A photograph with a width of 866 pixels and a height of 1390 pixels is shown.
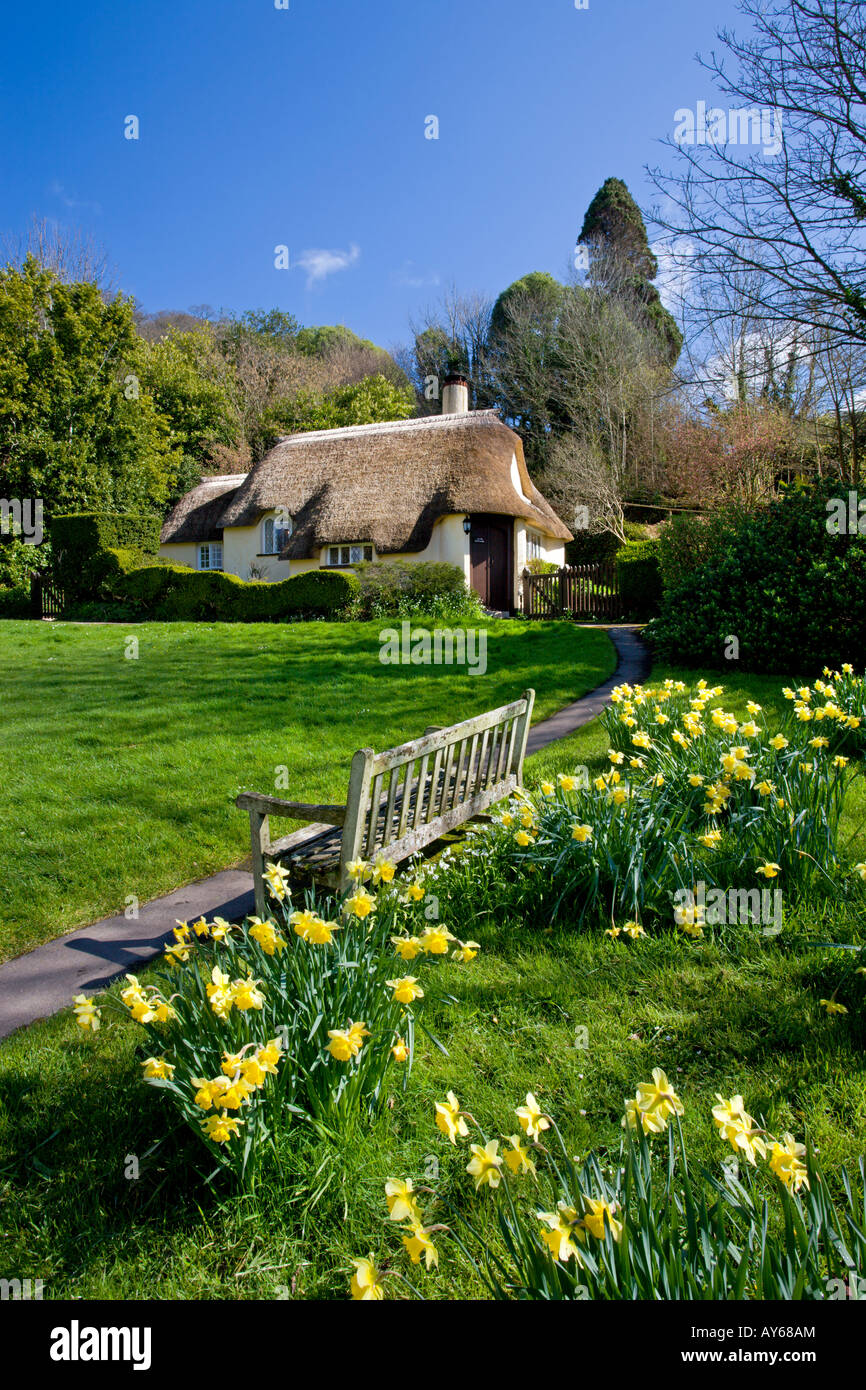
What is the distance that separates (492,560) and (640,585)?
443cm

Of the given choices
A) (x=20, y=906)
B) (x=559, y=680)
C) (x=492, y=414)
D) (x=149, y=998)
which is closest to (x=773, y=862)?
(x=149, y=998)

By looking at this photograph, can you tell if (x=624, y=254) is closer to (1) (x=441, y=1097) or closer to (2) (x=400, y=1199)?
(1) (x=441, y=1097)

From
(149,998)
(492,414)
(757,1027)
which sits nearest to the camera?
(149,998)

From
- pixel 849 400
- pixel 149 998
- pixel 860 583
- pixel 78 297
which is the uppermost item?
pixel 78 297

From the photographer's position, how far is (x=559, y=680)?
34.9 feet

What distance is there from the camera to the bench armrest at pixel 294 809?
11.6 ft

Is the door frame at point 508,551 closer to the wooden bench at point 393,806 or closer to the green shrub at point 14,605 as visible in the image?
the green shrub at point 14,605

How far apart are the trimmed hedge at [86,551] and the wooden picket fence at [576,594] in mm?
11753

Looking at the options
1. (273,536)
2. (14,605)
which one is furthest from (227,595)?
(14,605)

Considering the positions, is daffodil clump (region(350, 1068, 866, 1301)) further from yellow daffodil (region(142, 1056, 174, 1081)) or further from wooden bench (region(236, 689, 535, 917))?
wooden bench (region(236, 689, 535, 917))

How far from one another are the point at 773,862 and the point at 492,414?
22779 mm

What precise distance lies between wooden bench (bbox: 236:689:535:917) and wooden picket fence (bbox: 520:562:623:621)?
16.7m

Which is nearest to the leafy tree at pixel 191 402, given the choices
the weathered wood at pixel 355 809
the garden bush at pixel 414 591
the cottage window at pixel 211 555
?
the cottage window at pixel 211 555
